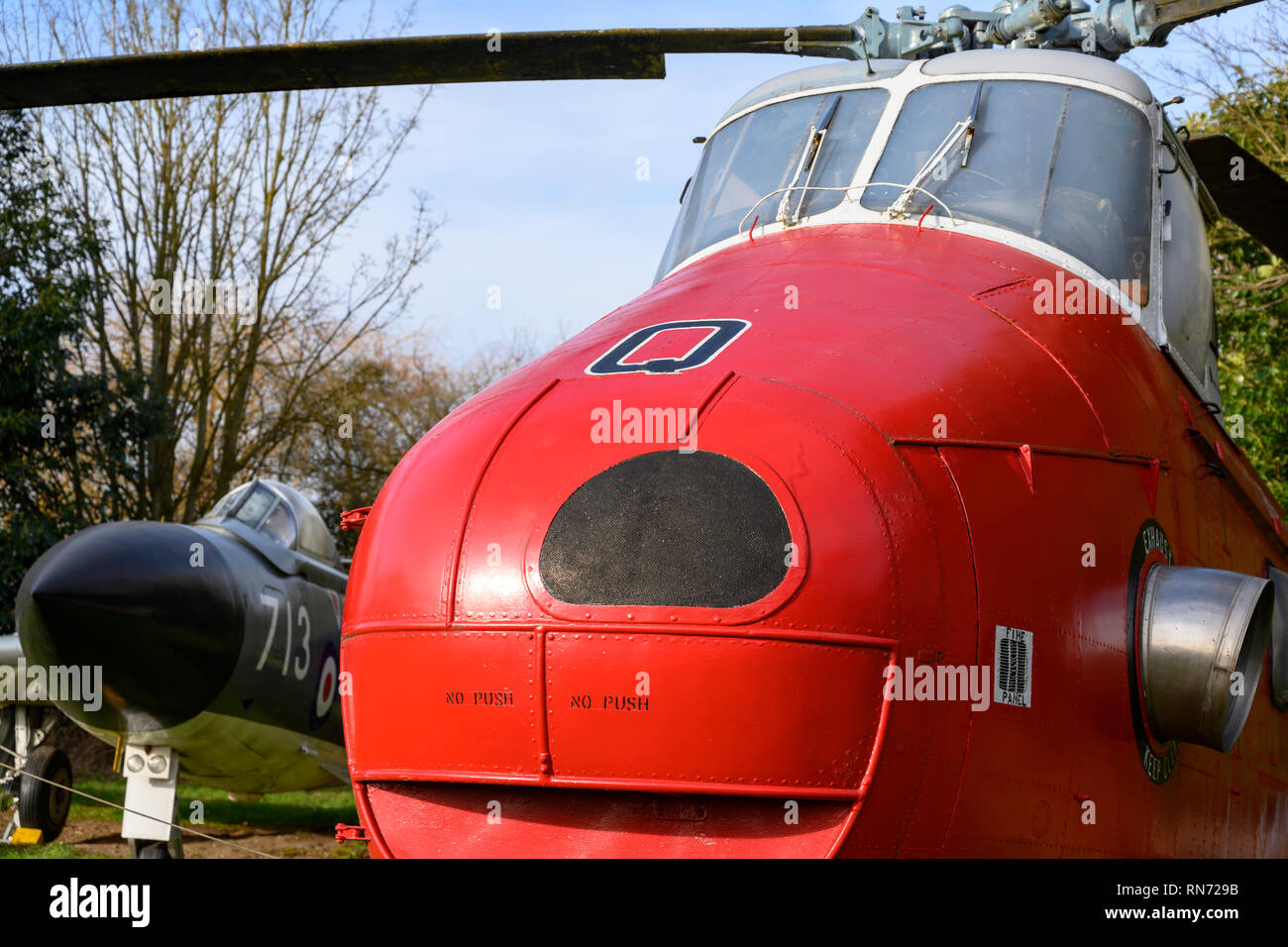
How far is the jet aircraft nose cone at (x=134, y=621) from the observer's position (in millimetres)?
8305

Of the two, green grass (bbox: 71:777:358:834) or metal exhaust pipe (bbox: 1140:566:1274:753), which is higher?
metal exhaust pipe (bbox: 1140:566:1274:753)

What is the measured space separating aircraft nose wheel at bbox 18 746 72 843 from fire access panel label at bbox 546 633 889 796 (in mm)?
10565

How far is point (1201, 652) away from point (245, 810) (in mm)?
16834

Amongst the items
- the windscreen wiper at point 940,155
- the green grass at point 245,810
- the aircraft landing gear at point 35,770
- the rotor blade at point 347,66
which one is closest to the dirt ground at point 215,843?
the green grass at point 245,810

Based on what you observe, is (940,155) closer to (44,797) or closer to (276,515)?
(276,515)

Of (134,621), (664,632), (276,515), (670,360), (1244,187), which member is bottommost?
(134,621)

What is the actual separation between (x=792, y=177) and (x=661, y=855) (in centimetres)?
314

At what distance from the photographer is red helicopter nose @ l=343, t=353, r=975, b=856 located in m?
3.15

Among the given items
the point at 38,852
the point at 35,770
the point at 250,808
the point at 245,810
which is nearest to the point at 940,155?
the point at 38,852

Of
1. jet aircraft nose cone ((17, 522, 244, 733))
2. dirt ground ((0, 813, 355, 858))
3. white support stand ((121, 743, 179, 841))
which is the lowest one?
dirt ground ((0, 813, 355, 858))

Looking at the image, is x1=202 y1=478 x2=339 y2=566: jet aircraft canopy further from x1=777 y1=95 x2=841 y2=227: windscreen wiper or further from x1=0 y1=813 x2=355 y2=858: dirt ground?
x1=777 y1=95 x2=841 y2=227: windscreen wiper

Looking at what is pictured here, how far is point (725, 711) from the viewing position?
10.3 ft

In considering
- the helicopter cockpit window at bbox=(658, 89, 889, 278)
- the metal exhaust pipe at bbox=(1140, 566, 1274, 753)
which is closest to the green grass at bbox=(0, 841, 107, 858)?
the helicopter cockpit window at bbox=(658, 89, 889, 278)

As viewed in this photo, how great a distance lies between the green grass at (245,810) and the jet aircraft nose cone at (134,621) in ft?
14.4
